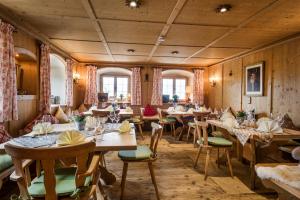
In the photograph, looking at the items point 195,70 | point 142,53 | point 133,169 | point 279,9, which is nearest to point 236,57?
point 195,70

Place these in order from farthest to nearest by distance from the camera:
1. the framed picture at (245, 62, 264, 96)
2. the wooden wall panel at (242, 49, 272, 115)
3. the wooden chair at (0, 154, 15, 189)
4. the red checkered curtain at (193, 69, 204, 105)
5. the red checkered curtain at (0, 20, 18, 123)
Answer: the red checkered curtain at (193, 69, 204, 105)
the framed picture at (245, 62, 264, 96)
the wooden wall panel at (242, 49, 272, 115)
the red checkered curtain at (0, 20, 18, 123)
the wooden chair at (0, 154, 15, 189)

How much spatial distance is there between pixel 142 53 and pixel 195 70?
9.29ft

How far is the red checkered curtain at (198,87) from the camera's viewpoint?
303 inches

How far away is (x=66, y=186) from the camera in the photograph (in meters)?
1.56

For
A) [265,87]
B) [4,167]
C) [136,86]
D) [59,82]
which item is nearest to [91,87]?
[59,82]

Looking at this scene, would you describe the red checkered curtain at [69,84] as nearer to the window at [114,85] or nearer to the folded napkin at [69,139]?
the window at [114,85]

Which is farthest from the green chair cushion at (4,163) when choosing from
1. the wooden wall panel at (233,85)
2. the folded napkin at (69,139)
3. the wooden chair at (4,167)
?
the wooden wall panel at (233,85)

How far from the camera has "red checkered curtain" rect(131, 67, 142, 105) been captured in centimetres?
732

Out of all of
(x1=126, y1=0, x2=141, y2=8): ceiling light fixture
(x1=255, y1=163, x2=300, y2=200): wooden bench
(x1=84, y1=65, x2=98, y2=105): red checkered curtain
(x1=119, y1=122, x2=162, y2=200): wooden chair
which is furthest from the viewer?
(x1=84, y1=65, x2=98, y2=105): red checkered curtain

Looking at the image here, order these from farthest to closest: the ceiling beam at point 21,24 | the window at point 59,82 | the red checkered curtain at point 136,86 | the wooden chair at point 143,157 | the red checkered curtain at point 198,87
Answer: the red checkered curtain at point 198,87 < the red checkered curtain at point 136,86 < the window at point 59,82 < the ceiling beam at point 21,24 < the wooden chair at point 143,157

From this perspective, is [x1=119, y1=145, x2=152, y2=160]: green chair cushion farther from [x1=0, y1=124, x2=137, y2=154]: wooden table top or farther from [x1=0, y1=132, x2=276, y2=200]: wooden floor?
[x1=0, y1=132, x2=276, y2=200]: wooden floor

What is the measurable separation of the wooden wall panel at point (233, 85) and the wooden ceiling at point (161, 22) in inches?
38.9

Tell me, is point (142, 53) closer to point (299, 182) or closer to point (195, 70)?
point (195, 70)

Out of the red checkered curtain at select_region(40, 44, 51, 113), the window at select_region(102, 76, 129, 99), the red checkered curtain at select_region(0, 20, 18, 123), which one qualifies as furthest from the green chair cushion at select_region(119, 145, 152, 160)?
the window at select_region(102, 76, 129, 99)
